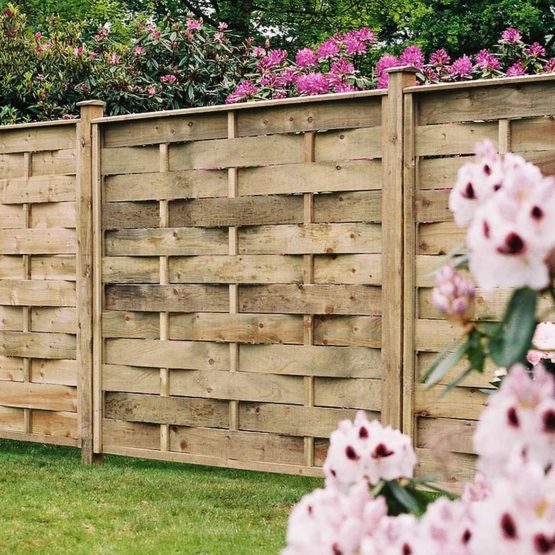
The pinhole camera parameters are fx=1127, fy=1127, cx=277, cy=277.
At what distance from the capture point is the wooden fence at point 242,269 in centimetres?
463

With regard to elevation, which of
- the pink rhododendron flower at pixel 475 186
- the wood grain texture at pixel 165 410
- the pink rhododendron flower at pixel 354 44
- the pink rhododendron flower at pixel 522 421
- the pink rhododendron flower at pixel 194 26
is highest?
the pink rhododendron flower at pixel 194 26

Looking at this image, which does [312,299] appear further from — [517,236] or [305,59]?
[517,236]

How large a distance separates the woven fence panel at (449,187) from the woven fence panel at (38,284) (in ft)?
6.69

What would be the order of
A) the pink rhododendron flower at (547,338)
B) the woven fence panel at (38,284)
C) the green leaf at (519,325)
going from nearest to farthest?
the green leaf at (519,325), the pink rhododendron flower at (547,338), the woven fence panel at (38,284)

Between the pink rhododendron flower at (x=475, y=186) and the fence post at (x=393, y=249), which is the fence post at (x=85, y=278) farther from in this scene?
the pink rhododendron flower at (x=475, y=186)

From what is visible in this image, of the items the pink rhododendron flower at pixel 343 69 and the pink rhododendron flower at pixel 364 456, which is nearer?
the pink rhododendron flower at pixel 364 456

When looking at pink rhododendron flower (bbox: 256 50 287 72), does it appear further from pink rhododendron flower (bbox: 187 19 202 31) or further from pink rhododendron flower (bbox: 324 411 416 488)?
pink rhododendron flower (bbox: 324 411 416 488)

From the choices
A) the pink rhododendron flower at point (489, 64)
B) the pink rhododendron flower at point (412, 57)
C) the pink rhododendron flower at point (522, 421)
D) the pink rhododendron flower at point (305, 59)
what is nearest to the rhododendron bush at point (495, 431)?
the pink rhododendron flower at point (522, 421)

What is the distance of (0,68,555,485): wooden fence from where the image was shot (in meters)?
4.63

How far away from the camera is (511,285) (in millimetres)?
1310

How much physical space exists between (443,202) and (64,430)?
2.50m

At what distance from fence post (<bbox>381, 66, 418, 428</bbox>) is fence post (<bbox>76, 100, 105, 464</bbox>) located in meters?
1.73

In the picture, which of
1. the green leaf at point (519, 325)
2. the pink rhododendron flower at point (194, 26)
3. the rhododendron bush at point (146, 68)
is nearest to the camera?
the green leaf at point (519, 325)

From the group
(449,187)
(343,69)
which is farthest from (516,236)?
(343,69)
